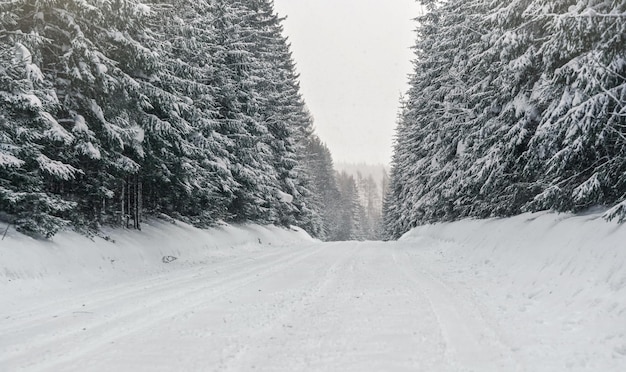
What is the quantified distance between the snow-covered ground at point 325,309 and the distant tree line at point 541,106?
3.07 ft

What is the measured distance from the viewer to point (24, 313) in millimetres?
7020

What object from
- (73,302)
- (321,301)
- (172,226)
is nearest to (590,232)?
(321,301)

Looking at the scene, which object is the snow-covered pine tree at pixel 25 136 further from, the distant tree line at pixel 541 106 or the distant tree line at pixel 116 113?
the distant tree line at pixel 541 106

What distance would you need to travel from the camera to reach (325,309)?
23.3 ft

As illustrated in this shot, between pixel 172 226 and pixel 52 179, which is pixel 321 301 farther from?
pixel 172 226

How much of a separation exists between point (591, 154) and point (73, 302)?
421 inches

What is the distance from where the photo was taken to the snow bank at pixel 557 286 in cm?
503

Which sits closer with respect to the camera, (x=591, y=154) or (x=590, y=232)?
(x=590, y=232)

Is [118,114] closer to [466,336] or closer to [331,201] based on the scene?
[466,336]

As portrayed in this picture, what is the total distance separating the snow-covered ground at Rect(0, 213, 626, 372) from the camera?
4.73m

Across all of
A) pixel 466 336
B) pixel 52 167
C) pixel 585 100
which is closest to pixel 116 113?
pixel 52 167

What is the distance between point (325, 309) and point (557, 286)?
4.08m

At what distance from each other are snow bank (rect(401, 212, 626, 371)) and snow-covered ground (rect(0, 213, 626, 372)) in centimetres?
3

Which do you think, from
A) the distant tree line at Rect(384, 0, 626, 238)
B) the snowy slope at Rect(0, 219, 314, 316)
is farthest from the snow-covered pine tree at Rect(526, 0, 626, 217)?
the snowy slope at Rect(0, 219, 314, 316)
